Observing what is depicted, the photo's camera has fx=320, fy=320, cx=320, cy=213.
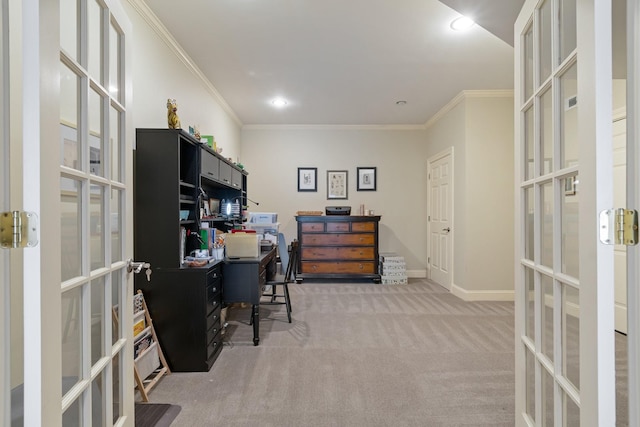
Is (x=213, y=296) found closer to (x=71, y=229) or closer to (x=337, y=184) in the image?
(x=71, y=229)

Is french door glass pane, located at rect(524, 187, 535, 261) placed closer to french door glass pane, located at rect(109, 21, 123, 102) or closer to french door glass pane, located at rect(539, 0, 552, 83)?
french door glass pane, located at rect(539, 0, 552, 83)

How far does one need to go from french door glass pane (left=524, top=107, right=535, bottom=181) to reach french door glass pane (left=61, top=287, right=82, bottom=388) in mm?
1705

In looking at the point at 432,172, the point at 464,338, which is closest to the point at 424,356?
the point at 464,338

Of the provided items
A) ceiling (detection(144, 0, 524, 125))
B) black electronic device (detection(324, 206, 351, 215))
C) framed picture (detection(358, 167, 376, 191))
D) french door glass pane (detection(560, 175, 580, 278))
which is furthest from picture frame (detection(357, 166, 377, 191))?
french door glass pane (detection(560, 175, 580, 278))

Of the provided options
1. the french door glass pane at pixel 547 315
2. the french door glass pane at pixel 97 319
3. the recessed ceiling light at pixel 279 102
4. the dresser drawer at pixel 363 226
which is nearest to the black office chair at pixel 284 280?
the dresser drawer at pixel 363 226

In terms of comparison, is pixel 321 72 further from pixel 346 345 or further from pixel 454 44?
pixel 346 345

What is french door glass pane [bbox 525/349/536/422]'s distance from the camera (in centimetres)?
Answer: 126

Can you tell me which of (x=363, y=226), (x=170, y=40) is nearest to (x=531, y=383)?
(x=170, y=40)

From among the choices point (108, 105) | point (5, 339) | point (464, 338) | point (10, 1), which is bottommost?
point (464, 338)

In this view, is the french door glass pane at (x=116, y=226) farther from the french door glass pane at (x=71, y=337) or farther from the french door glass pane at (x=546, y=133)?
the french door glass pane at (x=546, y=133)

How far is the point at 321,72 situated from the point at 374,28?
0.93m

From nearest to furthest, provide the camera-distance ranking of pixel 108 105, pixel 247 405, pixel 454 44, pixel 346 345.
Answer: pixel 108 105 < pixel 247 405 < pixel 346 345 < pixel 454 44

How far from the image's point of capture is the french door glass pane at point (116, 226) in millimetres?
1282

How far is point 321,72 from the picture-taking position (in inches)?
137
